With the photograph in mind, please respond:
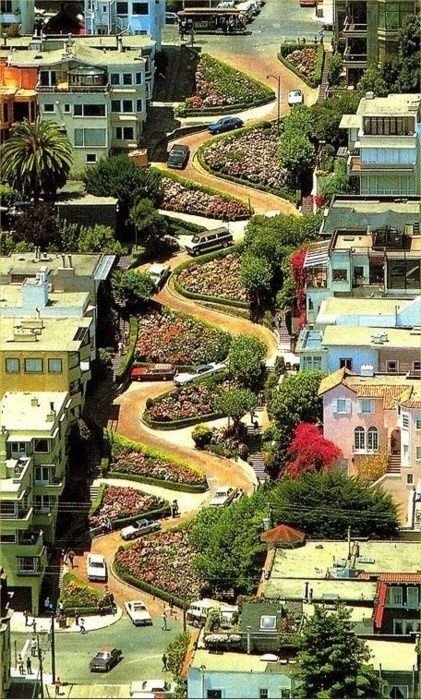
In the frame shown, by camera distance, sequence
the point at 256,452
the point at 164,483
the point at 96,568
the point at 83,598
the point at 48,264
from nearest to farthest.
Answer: the point at 83,598 < the point at 96,568 < the point at 164,483 < the point at 256,452 < the point at 48,264

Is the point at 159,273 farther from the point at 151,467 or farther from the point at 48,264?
the point at 151,467

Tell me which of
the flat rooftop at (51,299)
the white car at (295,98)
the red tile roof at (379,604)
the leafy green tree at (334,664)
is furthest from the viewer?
the white car at (295,98)

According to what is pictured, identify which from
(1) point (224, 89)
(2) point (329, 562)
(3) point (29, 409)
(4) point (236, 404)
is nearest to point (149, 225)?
(1) point (224, 89)

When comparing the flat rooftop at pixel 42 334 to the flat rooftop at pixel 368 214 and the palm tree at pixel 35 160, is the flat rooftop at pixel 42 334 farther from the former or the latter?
the palm tree at pixel 35 160

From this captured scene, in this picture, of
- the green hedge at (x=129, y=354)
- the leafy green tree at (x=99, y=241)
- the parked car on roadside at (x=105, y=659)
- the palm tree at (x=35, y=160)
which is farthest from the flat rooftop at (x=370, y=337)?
the palm tree at (x=35, y=160)

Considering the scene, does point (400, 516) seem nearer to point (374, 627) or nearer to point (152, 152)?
point (374, 627)

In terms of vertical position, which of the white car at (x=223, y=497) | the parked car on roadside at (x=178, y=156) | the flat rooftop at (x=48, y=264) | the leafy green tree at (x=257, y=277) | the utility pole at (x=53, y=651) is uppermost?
the parked car on roadside at (x=178, y=156)

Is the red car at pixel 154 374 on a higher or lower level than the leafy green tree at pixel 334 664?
lower
